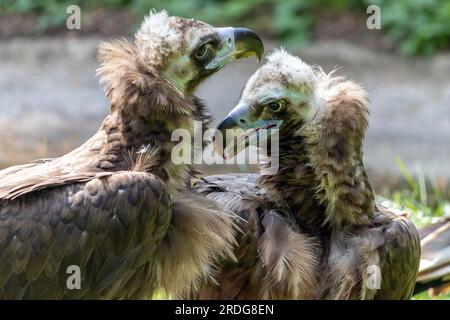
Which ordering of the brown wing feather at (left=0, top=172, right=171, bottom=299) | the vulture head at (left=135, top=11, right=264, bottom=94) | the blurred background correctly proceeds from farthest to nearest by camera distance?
the blurred background → the vulture head at (left=135, top=11, right=264, bottom=94) → the brown wing feather at (left=0, top=172, right=171, bottom=299)

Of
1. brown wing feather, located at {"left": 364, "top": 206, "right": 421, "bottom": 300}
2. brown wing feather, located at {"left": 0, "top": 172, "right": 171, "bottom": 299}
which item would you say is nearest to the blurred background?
brown wing feather, located at {"left": 364, "top": 206, "right": 421, "bottom": 300}

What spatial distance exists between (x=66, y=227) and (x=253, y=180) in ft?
3.62

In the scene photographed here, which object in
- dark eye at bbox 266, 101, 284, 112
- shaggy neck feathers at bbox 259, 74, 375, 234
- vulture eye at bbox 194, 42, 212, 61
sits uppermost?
vulture eye at bbox 194, 42, 212, 61

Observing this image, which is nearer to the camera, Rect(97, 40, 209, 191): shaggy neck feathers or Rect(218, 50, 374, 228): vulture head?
Rect(97, 40, 209, 191): shaggy neck feathers

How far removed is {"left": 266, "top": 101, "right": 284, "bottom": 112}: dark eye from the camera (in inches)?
185

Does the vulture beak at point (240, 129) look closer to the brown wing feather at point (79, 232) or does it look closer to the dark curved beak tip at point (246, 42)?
the dark curved beak tip at point (246, 42)

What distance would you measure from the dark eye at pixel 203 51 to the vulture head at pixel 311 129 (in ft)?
0.81

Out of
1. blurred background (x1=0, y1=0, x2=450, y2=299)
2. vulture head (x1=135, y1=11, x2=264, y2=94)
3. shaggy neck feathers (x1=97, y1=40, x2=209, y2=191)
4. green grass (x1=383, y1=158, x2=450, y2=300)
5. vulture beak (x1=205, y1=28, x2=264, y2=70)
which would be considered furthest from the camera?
blurred background (x1=0, y1=0, x2=450, y2=299)

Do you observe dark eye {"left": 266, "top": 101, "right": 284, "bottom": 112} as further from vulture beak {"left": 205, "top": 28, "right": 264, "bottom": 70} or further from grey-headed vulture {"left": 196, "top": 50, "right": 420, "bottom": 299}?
vulture beak {"left": 205, "top": 28, "right": 264, "bottom": 70}

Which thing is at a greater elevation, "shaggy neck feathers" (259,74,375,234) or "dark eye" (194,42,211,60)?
"dark eye" (194,42,211,60)

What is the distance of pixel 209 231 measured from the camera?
4.53m

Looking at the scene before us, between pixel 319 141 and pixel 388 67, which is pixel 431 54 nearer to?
pixel 388 67

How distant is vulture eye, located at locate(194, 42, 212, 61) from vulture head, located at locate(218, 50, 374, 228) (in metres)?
0.25
